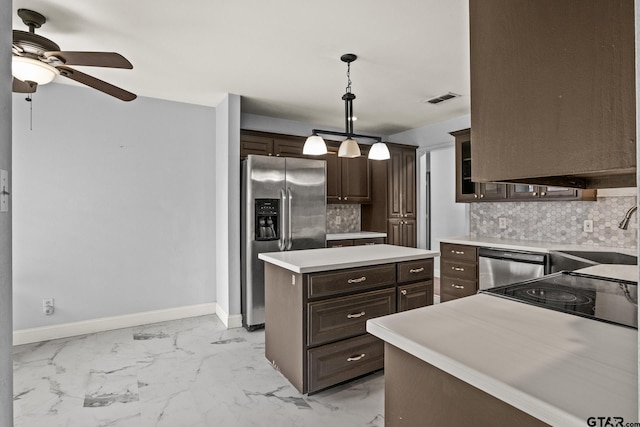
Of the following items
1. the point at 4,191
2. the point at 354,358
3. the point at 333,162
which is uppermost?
the point at 333,162

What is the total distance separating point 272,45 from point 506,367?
262 centimetres

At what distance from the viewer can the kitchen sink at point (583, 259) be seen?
289cm

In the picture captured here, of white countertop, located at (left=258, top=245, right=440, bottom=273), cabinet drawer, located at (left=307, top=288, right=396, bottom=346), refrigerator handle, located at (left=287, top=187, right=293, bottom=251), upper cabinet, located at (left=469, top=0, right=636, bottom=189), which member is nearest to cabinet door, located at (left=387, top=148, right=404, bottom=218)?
refrigerator handle, located at (left=287, top=187, right=293, bottom=251)

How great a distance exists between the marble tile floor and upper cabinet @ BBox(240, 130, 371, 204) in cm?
223

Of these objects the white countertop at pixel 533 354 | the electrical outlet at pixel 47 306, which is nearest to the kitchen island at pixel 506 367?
the white countertop at pixel 533 354

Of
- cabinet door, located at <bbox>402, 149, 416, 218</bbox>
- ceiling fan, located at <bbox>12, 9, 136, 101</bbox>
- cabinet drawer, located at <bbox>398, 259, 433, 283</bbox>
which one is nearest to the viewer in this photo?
ceiling fan, located at <bbox>12, 9, 136, 101</bbox>

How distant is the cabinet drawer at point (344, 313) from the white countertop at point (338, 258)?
0.24 metres

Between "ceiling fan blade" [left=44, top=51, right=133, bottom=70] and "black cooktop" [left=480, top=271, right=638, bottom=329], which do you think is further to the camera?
"ceiling fan blade" [left=44, top=51, right=133, bottom=70]

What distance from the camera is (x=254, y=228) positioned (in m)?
3.63

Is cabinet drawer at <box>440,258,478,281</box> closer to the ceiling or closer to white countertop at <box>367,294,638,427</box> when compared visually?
the ceiling

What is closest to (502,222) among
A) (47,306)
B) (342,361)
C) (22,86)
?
(342,361)

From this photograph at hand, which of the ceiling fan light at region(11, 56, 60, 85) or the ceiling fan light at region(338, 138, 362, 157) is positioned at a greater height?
the ceiling fan light at region(11, 56, 60, 85)

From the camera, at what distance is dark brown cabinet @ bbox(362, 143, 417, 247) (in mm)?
5148

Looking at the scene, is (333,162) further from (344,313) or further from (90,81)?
(90,81)
